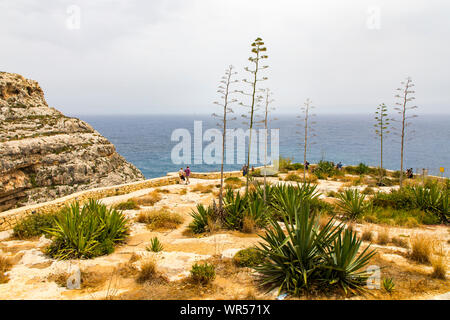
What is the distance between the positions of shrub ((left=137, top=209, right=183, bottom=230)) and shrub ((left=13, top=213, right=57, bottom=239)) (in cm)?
297

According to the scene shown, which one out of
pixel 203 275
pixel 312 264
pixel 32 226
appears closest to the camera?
pixel 312 264

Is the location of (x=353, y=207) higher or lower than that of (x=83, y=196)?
higher

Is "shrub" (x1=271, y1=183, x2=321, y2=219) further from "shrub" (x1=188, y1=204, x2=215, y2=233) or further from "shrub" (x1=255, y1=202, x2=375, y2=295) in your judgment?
"shrub" (x1=255, y1=202, x2=375, y2=295)

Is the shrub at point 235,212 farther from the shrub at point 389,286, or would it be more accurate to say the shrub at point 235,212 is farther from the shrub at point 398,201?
the shrub at point 398,201

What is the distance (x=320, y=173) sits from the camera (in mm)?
21578

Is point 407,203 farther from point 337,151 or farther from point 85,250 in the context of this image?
point 337,151

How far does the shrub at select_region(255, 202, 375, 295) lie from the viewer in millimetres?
4680

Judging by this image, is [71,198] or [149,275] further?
[71,198]

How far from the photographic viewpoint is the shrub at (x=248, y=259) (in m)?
5.96

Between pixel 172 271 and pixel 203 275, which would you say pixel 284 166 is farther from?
pixel 203 275

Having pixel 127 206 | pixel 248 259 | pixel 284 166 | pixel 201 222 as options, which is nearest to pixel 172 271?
pixel 248 259

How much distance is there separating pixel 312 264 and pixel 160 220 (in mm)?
6376

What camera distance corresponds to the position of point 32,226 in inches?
370
